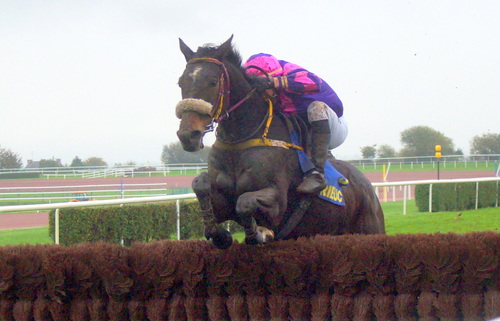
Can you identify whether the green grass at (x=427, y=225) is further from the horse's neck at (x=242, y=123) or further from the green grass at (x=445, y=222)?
the horse's neck at (x=242, y=123)

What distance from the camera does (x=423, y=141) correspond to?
39.4m

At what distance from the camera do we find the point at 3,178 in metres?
24.5

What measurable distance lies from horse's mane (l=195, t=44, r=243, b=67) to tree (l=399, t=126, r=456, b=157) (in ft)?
113

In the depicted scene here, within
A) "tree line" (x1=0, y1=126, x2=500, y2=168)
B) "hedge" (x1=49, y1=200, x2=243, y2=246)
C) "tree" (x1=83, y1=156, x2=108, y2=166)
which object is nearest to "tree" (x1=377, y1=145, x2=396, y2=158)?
"tree line" (x1=0, y1=126, x2=500, y2=168)

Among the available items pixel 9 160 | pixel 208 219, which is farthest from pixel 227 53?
pixel 9 160

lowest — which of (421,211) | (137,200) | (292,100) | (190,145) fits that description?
(421,211)

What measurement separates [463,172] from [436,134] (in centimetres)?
1520

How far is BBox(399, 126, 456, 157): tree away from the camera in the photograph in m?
37.5

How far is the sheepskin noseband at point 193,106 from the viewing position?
3.09 m

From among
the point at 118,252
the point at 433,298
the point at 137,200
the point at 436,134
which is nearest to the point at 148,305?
the point at 118,252

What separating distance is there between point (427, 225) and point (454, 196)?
3.27 meters

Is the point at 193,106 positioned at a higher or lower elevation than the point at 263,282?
higher

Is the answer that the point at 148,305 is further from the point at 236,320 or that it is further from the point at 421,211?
the point at 421,211

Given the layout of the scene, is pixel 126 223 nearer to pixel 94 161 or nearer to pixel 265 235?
pixel 265 235
